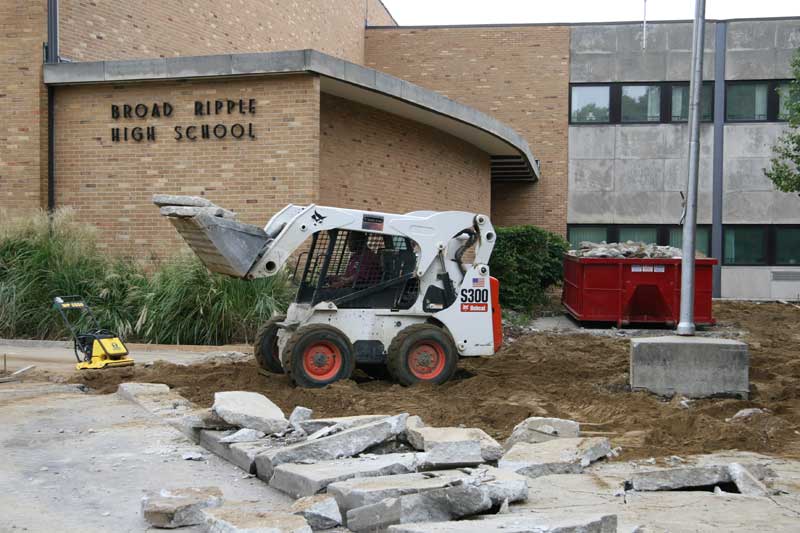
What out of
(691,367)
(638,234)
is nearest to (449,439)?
(691,367)

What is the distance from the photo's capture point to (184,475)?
6.69 m

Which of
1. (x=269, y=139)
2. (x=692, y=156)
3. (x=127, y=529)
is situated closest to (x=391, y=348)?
(x=692, y=156)

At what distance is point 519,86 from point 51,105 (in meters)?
17.9

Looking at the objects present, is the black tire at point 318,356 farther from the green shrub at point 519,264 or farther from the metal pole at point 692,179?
the green shrub at point 519,264

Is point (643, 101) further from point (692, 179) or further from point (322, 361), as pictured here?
point (322, 361)

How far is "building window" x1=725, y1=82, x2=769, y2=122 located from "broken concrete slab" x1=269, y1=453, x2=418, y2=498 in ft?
90.5

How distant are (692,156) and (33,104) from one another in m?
12.2

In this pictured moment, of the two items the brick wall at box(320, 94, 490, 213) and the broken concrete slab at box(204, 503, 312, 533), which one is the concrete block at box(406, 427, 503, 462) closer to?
the broken concrete slab at box(204, 503, 312, 533)

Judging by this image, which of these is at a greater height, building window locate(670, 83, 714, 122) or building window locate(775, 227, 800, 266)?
building window locate(670, 83, 714, 122)

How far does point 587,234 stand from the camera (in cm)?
3150

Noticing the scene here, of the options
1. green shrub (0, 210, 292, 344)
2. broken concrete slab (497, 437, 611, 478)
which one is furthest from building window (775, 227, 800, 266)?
broken concrete slab (497, 437, 611, 478)

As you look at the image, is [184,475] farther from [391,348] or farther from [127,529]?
[391,348]

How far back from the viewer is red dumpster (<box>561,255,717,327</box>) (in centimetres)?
1888

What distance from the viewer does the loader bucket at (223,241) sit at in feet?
30.8
